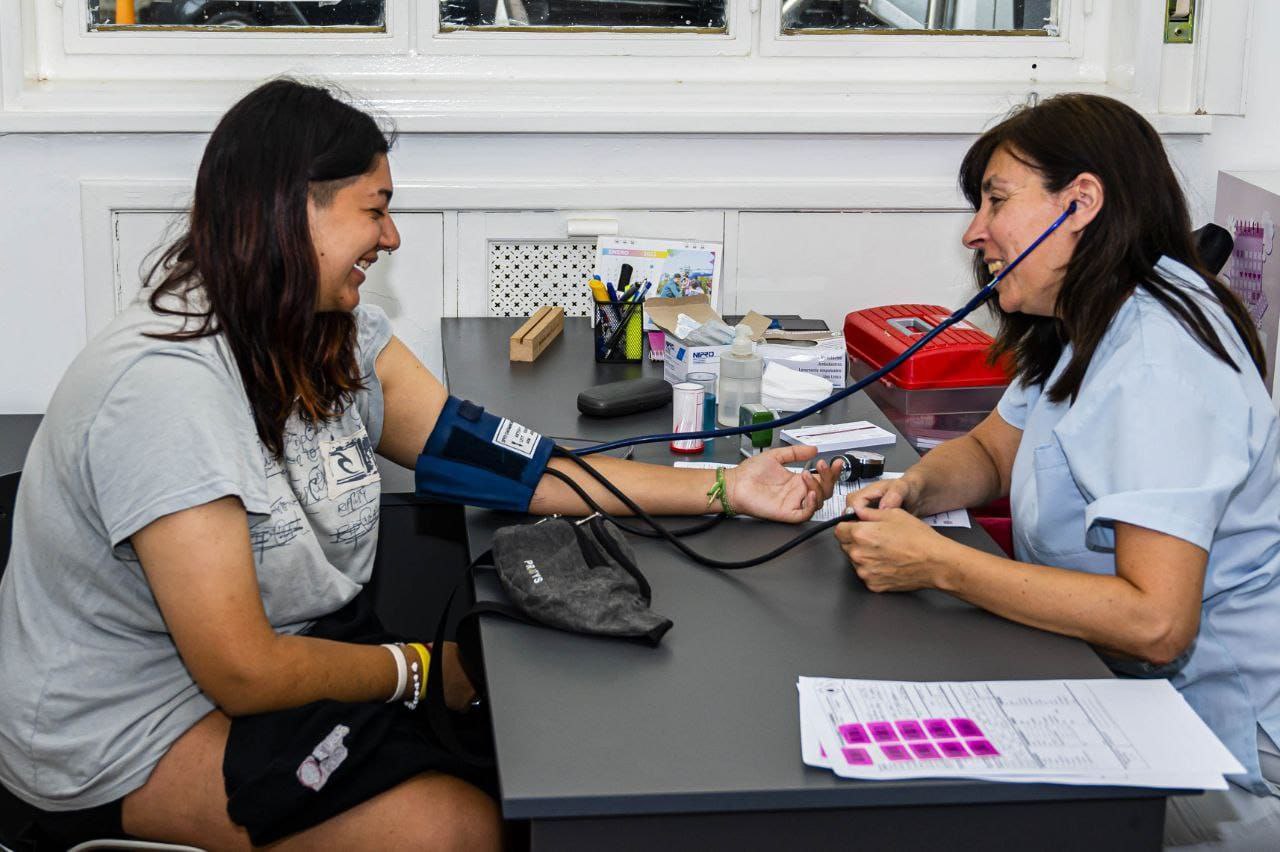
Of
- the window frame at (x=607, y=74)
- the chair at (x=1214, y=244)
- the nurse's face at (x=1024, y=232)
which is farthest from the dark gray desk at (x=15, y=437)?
the chair at (x=1214, y=244)

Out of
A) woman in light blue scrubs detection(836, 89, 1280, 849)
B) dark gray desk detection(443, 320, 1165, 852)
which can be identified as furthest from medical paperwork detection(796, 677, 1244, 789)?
woman in light blue scrubs detection(836, 89, 1280, 849)

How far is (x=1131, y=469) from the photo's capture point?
144 centimetres

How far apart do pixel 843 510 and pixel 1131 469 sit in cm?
44

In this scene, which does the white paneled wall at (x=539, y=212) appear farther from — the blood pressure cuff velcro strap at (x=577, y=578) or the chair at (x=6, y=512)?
the blood pressure cuff velcro strap at (x=577, y=578)

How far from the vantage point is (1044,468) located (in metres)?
1.65

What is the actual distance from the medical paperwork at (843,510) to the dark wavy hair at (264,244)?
601 mm

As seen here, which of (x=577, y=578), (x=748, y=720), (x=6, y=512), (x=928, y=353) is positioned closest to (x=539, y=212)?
(x=928, y=353)

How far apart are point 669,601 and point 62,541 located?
0.65 metres

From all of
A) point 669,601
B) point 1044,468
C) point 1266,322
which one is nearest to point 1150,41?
point 1266,322

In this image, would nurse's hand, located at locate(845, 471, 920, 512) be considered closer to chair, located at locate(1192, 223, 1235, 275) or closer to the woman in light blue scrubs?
the woman in light blue scrubs

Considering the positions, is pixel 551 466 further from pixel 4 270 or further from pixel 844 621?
pixel 4 270

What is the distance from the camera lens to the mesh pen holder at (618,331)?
2469 millimetres

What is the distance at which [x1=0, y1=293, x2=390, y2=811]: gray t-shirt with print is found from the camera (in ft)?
4.54

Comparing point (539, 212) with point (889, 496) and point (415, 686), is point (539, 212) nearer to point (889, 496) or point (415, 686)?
point (889, 496)
